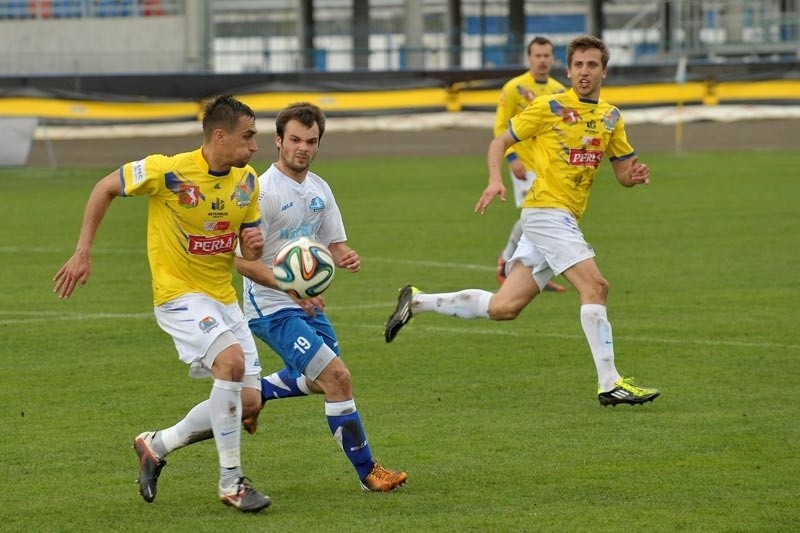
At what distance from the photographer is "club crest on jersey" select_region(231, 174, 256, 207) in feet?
23.0

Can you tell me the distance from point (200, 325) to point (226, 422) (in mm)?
492

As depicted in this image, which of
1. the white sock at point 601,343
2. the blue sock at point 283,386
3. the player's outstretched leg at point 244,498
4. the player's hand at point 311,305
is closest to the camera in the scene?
the player's outstretched leg at point 244,498

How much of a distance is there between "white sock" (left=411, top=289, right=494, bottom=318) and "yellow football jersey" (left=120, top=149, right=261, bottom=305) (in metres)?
3.53

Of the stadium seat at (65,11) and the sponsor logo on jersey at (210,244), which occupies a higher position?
the stadium seat at (65,11)

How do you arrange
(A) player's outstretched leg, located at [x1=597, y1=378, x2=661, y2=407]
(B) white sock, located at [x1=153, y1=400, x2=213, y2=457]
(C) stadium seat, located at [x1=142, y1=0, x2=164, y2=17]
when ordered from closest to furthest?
(B) white sock, located at [x1=153, y1=400, x2=213, y2=457]
(A) player's outstretched leg, located at [x1=597, y1=378, x2=661, y2=407]
(C) stadium seat, located at [x1=142, y1=0, x2=164, y2=17]

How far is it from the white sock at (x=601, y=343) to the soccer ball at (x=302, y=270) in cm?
293

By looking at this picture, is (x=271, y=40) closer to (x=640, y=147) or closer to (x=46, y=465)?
(x=640, y=147)

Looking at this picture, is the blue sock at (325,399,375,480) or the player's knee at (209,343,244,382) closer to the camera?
the player's knee at (209,343,244,382)

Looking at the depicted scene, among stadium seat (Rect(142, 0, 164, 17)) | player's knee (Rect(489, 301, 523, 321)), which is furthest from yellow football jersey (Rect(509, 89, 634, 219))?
stadium seat (Rect(142, 0, 164, 17))

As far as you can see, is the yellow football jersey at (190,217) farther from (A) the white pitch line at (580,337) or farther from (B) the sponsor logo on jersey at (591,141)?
(A) the white pitch line at (580,337)

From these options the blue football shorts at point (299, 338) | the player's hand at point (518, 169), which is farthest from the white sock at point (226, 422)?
the player's hand at point (518, 169)

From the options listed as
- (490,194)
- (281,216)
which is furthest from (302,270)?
(490,194)

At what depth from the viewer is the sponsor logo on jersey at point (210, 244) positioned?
6.95 meters

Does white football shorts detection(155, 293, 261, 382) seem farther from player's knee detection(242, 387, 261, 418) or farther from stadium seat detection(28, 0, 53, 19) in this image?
stadium seat detection(28, 0, 53, 19)
